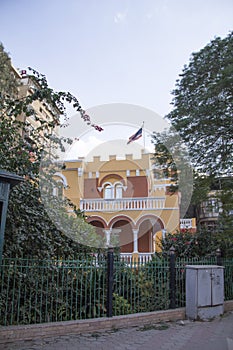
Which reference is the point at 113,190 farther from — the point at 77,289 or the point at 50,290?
the point at 50,290

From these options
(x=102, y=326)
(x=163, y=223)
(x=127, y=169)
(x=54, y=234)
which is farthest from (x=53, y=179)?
(x=127, y=169)

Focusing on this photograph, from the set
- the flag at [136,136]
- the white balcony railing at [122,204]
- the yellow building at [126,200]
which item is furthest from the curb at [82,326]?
the flag at [136,136]

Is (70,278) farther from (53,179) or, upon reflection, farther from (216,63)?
(216,63)

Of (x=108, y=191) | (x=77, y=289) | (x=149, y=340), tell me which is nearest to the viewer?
(x=149, y=340)

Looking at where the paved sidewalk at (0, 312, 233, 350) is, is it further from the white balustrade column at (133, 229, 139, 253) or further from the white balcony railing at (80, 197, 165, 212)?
the white balcony railing at (80, 197, 165, 212)

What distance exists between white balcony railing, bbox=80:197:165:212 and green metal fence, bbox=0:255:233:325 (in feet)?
36.9

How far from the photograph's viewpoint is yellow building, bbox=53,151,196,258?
1841 cm

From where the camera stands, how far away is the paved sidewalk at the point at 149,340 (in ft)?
15.2

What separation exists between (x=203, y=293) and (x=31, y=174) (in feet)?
14.8

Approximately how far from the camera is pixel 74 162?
21.6m

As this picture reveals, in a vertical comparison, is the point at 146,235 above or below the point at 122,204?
below

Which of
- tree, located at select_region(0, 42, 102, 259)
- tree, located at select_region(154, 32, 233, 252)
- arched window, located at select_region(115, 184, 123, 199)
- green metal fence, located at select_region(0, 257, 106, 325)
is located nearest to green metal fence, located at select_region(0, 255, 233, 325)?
green metal fence, located at select_region(0, 257, 106, 325)

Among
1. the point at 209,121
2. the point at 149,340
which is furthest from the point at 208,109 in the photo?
the point at 149,340

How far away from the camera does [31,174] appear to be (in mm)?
6117
